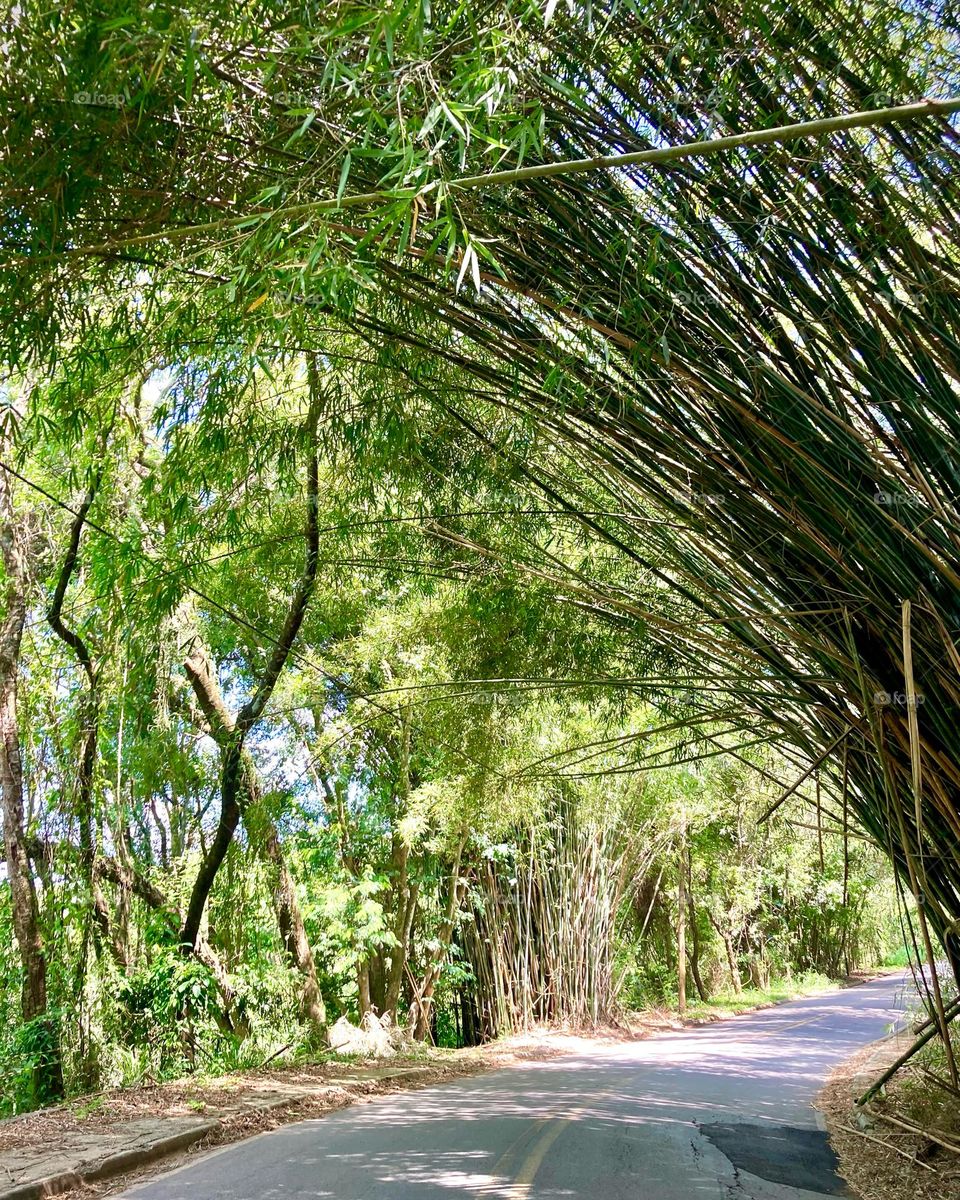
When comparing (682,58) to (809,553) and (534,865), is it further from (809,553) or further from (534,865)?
(534,865)

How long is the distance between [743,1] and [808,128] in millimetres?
1281

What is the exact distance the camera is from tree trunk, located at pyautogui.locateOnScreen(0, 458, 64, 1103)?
287 inches

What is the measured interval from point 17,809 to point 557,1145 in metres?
4.72

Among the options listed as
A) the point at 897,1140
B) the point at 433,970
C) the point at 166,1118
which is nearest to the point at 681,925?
the point at 433,970

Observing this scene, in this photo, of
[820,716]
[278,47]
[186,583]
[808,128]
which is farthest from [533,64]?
[186,583]

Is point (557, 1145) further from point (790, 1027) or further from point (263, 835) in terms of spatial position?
point (790, 1027)

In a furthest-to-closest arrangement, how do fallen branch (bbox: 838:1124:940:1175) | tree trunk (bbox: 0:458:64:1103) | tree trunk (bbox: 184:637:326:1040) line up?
1. tree trunk (bbox: 184:637:326:1040)
2. tree trunk (bbox: 0:458:64:1103)
3. fallen branch (bbox: 838:1124:940:1175)

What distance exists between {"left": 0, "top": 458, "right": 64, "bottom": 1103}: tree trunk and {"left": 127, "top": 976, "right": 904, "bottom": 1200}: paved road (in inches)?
101

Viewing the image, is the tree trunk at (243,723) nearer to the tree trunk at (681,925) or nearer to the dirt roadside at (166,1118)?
the dirt roadside at (166,1118)

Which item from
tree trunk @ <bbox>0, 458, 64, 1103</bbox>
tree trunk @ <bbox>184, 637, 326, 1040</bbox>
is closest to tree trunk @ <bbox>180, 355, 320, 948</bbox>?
tree trunk @ <bbox>184, 637, 326, 1040</bbox>

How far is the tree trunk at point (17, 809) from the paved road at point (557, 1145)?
257cm

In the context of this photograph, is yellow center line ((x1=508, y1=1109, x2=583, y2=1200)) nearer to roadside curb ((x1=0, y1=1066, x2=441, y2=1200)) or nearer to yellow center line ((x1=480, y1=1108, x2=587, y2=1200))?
yellow center line ((x1=480, y1=1108, x2=587, y2=1200))

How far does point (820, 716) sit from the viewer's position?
3.53 meters

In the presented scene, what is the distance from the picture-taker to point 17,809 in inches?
297
